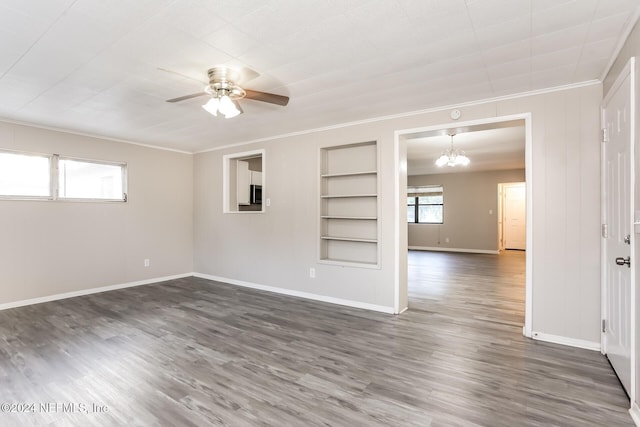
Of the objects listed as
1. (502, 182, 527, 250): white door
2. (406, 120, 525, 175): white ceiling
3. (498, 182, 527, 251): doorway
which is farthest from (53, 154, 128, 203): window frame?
(502, 182, 527, 250): white door

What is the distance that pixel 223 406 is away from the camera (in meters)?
1.96

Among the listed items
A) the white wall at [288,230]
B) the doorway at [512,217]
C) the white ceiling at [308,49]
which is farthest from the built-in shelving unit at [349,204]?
the doorway at [512,217]

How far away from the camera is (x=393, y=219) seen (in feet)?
12.5

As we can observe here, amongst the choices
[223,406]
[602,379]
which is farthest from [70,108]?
[602,379]

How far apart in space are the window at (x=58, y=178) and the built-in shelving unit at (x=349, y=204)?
3388 millimetres

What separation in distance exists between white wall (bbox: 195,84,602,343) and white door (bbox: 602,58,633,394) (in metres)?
0.20

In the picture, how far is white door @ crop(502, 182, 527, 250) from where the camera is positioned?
987 cm

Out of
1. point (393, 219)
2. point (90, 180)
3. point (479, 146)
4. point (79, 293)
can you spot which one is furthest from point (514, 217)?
point (79, 293)

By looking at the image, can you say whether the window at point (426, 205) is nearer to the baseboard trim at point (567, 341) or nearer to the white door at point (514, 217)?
the white door at point (514, 217)

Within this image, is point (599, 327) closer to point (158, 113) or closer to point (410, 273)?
A: point (410, 273)

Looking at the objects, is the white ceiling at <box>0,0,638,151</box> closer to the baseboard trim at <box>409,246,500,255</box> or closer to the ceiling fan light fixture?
the ceiling fan light fixture

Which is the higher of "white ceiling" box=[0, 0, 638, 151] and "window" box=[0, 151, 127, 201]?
"white ceiling" box=[0, 0, 638, 151]

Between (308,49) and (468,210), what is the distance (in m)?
8.85

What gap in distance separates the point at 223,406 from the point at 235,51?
2.41 meters
